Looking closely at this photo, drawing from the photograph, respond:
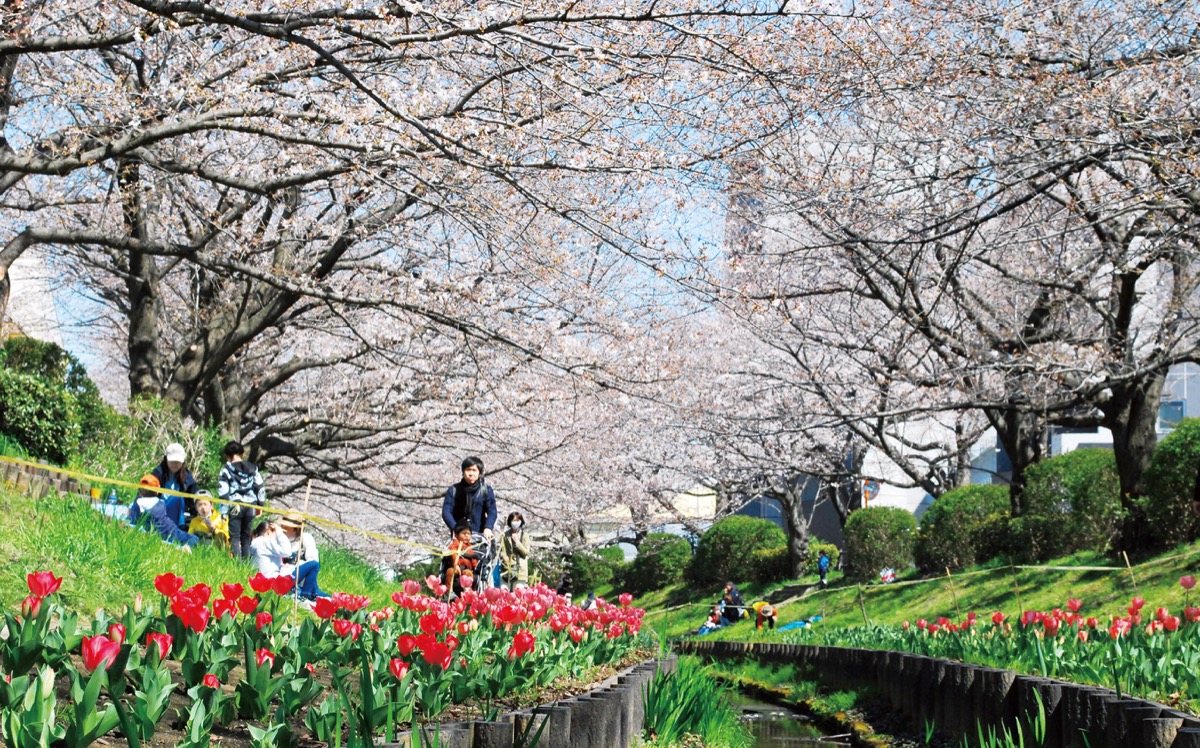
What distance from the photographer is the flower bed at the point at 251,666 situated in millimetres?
2836

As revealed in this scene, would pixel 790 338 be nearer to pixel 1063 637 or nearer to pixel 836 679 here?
pixel 836 679

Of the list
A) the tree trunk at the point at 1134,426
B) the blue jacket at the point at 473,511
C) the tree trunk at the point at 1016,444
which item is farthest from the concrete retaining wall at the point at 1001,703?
the tree trunk at the point at 1016,444

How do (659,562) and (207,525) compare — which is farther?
(659,562)

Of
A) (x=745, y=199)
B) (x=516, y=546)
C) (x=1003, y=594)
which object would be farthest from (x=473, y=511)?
(x=1003, y=594)

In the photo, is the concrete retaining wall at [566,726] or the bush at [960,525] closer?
the concrete retaining wall at [566,726]

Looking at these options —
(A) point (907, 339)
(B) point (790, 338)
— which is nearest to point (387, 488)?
(B) point (790, 338)

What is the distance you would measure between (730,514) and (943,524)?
37.9 ft

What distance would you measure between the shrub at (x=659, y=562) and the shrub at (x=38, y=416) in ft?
75.6

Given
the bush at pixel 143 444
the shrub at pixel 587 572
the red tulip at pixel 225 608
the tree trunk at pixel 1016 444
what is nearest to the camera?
the red tulip at pixel 225 608

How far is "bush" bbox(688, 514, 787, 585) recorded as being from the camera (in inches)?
1156

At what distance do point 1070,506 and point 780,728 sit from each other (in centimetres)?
892

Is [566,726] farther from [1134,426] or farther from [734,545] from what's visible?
[734,545]

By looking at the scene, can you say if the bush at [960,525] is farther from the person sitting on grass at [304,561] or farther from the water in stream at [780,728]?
the person sitting on grass at [304,561]

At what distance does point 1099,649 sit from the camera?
236 inches
